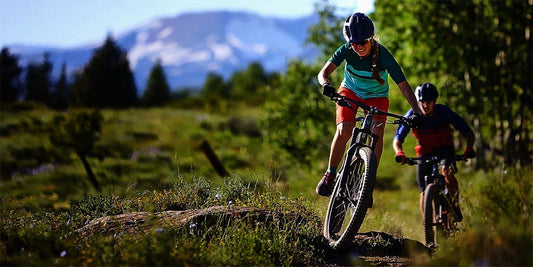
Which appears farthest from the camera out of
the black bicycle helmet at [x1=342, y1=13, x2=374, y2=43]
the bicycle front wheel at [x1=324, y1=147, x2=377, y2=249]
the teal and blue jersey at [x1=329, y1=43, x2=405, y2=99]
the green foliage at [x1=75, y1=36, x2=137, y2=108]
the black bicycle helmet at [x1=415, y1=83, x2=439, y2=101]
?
the green foliage at [x1=75, y1=36, x2=137, y2=108]

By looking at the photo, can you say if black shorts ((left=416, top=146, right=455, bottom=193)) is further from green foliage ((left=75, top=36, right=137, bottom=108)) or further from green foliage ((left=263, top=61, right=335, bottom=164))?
green foliage ((left=75, top=36, right=137, bottom=108))

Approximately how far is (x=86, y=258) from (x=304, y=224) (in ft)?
8.61

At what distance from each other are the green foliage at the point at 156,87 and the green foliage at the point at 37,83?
13650mm

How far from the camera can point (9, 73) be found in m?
50.7

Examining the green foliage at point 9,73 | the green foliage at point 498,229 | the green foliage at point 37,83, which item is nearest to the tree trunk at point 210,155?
the green foliage at point 498,229

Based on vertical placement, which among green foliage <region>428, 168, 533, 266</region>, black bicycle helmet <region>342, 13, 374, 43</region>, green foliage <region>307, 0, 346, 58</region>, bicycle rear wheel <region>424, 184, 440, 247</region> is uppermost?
green foliage <region>307, 0, 346, 58</region>

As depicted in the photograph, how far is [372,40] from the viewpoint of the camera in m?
5.91

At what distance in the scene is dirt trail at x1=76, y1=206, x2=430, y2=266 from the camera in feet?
18.6

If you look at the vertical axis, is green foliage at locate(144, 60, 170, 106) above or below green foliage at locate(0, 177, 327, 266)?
above

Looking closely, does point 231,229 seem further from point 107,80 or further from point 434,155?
point 107,80

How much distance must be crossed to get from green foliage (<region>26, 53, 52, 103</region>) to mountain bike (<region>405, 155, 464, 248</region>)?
56389 mm

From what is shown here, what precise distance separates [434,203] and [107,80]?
48.6 metres

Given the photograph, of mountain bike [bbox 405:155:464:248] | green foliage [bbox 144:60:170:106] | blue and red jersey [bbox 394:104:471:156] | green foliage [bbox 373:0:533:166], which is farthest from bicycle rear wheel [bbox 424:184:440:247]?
green foliage [bbox 144:60:170:106]

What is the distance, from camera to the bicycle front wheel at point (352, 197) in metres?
5.47
